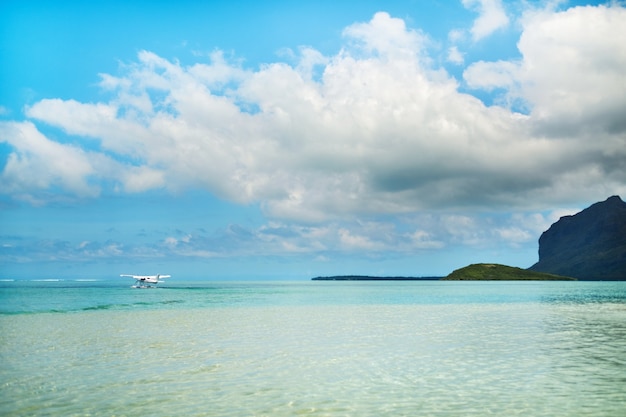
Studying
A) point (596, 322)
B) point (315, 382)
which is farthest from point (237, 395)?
point (596, 322)

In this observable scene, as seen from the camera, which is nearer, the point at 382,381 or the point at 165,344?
the point at 382,381

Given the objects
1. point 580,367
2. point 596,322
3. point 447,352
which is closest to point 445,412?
point 580,367

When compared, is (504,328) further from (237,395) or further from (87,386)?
(87,386)

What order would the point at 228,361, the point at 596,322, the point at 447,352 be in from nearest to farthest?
1. the point at 228,361
2. the point at 447,352
3. the point at 596,322

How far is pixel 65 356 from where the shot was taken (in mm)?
38531

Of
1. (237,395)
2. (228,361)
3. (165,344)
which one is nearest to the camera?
(237,395)

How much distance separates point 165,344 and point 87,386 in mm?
17044

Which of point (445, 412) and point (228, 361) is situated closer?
point (445, 412)

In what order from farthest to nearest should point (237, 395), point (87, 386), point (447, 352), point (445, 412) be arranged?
point (447, 352) < point (87, 386) < point (237, 395) < point (445, 412)

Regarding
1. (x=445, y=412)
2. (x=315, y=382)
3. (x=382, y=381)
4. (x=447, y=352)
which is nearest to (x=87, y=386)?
(x=315, y=382)

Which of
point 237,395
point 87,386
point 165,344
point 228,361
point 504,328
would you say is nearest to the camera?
point 237,395

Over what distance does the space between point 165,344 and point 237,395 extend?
70.9 ft

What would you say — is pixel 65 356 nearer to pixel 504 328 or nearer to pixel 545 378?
pixel 545 378

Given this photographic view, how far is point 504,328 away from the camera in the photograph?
55.0m
